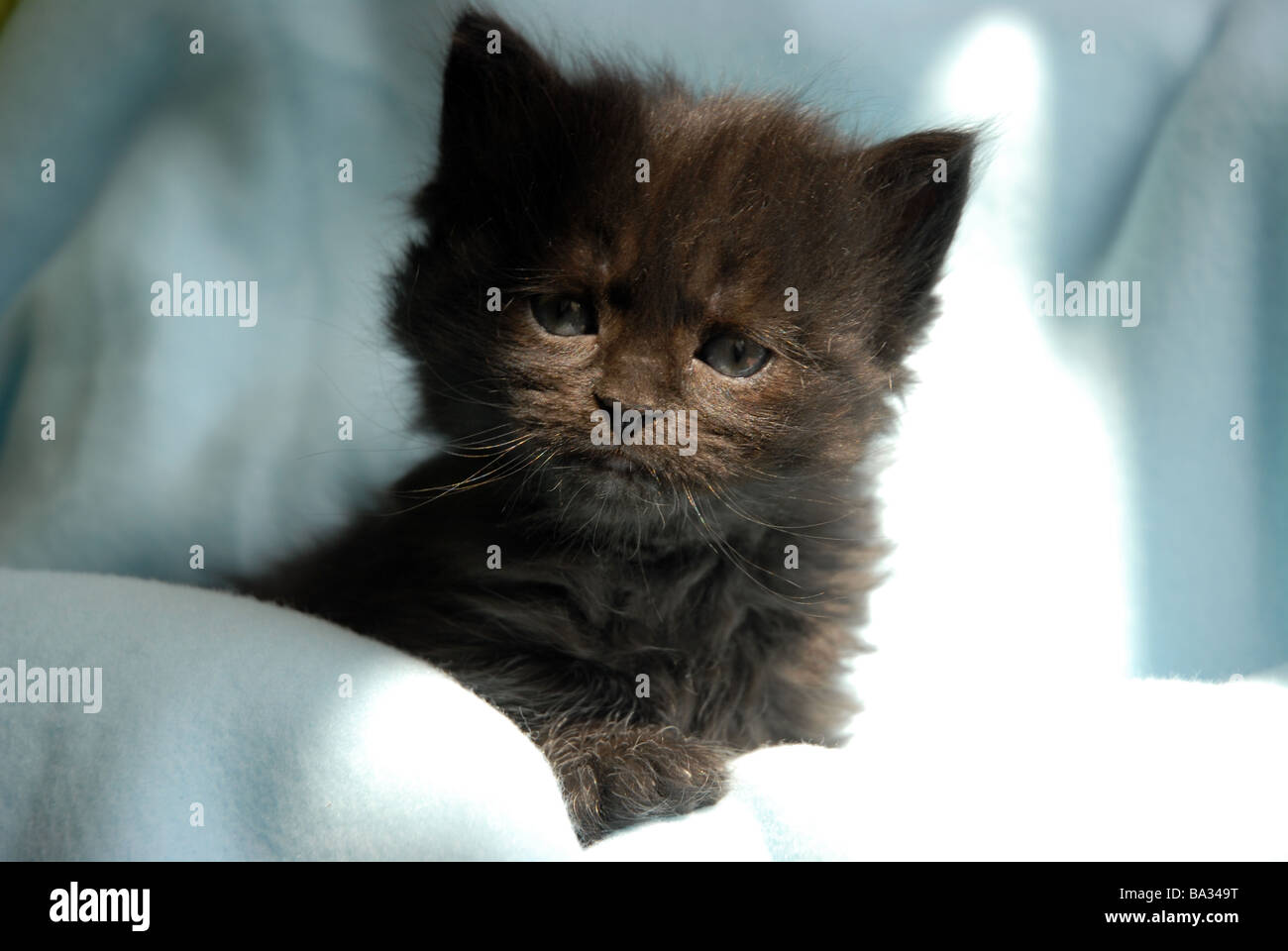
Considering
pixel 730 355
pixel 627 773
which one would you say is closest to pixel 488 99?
pixel 730 355

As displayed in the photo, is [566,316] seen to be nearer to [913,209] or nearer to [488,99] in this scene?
[488,99]

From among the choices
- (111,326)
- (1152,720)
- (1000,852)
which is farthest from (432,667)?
(111,326)

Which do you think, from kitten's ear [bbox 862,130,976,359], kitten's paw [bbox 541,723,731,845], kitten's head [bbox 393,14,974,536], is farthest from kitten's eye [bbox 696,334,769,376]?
kitten's paw [bbox 541,723,731,845]

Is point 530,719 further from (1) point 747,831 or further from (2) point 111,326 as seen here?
(2) point 111,326

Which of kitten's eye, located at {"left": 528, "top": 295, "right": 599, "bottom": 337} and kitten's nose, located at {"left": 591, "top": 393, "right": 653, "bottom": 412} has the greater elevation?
kitten's eye, located at {"left": 528, "top": 295, "right": 599, "bottom": 337}

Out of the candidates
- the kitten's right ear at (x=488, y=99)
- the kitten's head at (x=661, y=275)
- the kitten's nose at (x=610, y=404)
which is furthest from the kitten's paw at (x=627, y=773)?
the kitten's right ear at (x=488, y=99)

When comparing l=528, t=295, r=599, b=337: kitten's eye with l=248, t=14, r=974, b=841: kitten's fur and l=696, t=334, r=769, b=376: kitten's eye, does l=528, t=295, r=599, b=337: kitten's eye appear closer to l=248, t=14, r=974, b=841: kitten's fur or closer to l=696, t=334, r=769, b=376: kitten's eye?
l=248, t=14, r=974, b=841: kitten's fur

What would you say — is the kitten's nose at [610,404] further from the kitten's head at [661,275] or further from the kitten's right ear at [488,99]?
the kitten's right ear at [488,99]
